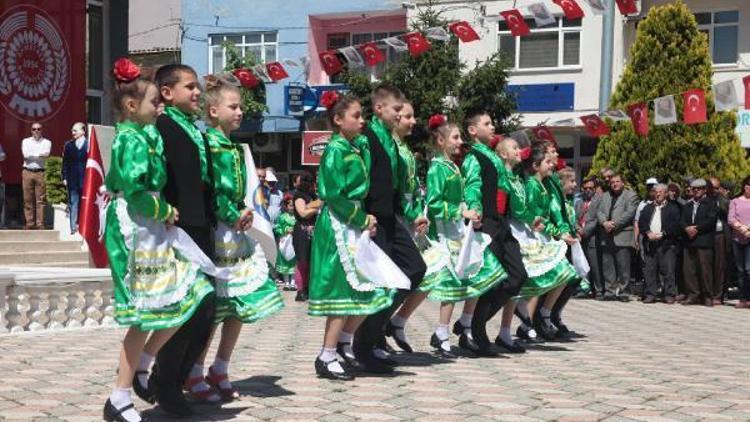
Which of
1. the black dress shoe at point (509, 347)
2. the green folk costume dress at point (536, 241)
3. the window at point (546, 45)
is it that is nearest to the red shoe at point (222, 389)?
the black dress shoe at point (509, 347)

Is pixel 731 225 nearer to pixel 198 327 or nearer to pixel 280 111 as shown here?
pixel 198 327

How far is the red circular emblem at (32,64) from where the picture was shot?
19.2 m

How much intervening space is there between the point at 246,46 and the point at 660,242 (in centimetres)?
2363

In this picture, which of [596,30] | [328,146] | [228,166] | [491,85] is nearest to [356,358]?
[328,146]

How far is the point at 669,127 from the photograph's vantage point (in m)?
21.6

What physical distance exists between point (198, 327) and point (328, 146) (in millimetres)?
1912

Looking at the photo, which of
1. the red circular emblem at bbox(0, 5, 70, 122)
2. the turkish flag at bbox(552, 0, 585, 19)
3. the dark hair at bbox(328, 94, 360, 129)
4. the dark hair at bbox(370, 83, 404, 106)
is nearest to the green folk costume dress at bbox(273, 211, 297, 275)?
the red circular emblem at bbox(0, 5, 70, 122)

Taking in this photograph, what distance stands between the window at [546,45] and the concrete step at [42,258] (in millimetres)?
17882

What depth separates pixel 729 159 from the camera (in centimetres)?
2183

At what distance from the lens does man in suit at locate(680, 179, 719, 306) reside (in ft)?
55.9

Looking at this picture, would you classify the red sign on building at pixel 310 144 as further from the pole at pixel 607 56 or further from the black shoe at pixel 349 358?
the black shoe at pixel 349 358

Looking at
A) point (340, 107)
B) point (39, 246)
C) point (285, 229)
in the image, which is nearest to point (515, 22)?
point (285, 229)

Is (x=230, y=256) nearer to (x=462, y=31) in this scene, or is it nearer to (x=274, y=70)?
(x=274, y=70)

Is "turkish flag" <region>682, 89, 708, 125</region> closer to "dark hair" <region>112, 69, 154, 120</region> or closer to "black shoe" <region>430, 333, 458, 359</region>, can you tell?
"black shoe" <region>430, 333, 458, 359</region>
